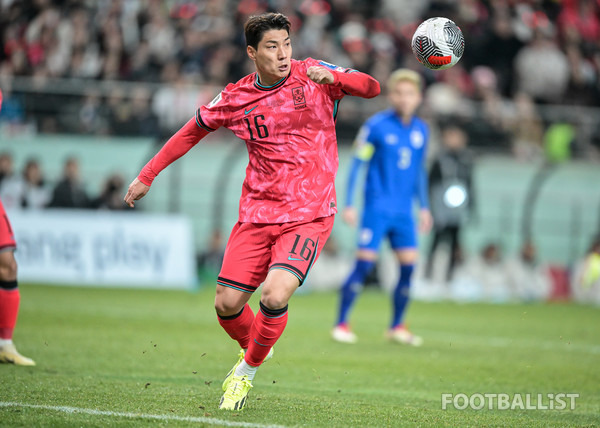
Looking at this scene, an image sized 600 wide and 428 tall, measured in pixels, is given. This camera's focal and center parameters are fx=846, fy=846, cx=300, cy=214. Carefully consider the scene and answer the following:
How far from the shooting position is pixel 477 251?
1758 centimetres

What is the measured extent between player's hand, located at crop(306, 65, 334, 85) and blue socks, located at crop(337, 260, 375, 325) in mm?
4828

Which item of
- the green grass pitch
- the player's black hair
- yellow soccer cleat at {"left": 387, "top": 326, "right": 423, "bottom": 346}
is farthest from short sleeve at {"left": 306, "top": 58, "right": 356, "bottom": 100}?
yellow soccer cleat at {"left": 387, "top": 326, "right": 423, "bottom": 346}

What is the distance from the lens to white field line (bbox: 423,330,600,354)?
9891mm

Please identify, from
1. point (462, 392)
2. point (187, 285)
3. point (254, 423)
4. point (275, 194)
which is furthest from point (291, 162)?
point (187, 285)

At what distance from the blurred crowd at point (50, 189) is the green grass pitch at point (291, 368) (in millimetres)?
2237

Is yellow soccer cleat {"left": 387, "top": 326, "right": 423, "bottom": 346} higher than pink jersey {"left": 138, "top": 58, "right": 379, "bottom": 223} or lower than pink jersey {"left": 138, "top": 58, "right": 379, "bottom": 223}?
lower

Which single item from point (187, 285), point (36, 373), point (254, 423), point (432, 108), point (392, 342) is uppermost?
point (432, 108)

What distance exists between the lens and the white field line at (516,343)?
989 centimetres

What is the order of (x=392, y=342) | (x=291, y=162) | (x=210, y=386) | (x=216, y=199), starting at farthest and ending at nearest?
(x=216, y=199)
(x=392, y=342)
(x=210, y=386)
(x=291, y=162)

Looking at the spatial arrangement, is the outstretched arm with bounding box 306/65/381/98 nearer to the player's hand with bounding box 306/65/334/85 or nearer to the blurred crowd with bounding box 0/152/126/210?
the player's hand with bounding box 306/65/334/85

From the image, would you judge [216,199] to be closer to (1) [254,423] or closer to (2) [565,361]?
(2) [565,361]

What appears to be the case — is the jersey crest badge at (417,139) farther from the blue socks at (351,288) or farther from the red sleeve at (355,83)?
the red sleeve at (355,83)

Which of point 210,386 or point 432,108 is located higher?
point 432,108

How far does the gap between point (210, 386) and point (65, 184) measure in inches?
392
